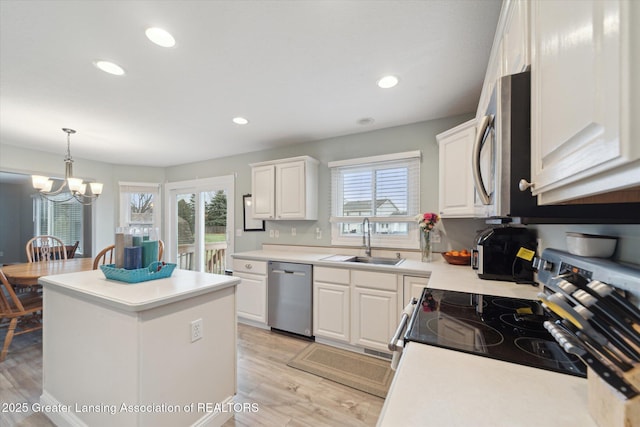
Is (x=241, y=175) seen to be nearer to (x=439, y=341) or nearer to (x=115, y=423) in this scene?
(x=115, y=423)

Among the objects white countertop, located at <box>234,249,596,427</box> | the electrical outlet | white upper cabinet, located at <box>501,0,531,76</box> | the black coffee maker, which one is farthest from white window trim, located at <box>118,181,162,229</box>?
white upper cabinet, located at <box>501,0,531,76</box>

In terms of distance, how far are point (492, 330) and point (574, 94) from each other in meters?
0.77

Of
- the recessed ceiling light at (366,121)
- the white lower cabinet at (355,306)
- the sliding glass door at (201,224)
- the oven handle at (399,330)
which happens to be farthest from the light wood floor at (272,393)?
the recessed ceiling light at (366,121)

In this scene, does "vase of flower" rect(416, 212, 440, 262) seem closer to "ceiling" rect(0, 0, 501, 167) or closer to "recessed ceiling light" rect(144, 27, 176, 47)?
"ceiling" rect(0, 0, 501, 167)

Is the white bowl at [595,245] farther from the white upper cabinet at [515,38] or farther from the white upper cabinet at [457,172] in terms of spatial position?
the white upper cabinet at [457,172]

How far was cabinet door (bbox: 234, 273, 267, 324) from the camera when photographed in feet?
9.55

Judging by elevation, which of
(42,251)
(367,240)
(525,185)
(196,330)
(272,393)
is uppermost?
(525,185)

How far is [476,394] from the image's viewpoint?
57 centimetres

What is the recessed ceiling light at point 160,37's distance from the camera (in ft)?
4.76

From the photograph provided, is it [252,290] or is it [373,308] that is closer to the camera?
[373,308]

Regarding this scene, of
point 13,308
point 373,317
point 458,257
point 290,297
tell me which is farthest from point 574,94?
point 13,308

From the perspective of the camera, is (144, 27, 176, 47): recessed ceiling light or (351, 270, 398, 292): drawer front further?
(351, 270, 398, 292): drawer front

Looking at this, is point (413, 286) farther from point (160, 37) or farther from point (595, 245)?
point (160, 37)

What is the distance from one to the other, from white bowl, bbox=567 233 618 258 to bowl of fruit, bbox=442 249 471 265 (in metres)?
1.40
